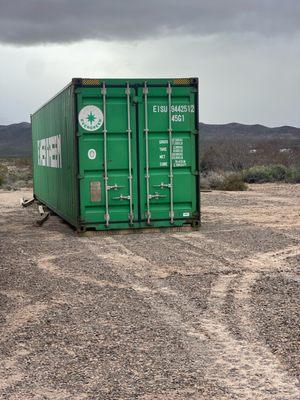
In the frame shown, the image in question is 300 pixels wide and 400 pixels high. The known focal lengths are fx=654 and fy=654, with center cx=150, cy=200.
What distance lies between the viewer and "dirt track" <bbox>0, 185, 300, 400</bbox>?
5039 millimetres

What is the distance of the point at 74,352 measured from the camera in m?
5.79

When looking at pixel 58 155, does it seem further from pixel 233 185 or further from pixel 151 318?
pixel 233 185

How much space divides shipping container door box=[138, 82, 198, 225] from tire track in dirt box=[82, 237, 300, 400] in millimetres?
5284

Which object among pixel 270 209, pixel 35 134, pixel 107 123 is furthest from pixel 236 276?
pixel 35 134

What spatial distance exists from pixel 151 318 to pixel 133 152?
283 inches

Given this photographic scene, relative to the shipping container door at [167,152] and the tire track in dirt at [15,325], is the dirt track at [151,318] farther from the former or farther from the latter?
the shipping container door at [167,152]

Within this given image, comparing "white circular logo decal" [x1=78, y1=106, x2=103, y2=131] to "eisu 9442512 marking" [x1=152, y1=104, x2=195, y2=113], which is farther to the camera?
"eisu 9442512 marking" [x1=152, y1=104, x2=195, y2=113]

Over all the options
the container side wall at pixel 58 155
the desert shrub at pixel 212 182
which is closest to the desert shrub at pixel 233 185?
the desert shrub at pixel 212 182

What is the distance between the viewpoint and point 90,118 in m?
13.5

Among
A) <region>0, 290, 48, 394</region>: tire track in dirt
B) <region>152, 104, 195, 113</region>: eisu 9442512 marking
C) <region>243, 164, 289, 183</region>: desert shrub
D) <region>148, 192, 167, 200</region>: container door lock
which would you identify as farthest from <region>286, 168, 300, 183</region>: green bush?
<region>0, 290, 48, 394</region>: tire track in dirt

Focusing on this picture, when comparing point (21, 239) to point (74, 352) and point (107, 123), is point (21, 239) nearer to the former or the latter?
point (107, 123)

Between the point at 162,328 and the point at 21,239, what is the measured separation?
773 cm

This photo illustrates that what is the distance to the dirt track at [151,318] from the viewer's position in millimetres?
5039

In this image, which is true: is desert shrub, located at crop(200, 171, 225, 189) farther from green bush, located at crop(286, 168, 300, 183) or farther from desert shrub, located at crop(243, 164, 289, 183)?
green bush, located at crop(286, 168, 300, 183)
